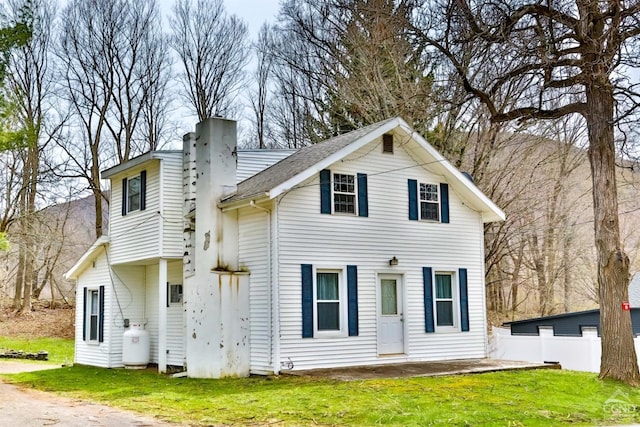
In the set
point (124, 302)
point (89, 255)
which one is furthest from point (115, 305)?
point (89, 255)

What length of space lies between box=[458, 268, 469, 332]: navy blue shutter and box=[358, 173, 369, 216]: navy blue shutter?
3.21 m

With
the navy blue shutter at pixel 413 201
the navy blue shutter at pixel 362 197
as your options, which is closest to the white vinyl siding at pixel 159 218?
the navy blue shutter at pixel 362 197

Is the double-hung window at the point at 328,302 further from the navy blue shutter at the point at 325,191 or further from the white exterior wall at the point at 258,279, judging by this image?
the navy blue shutter at the point at 325,191

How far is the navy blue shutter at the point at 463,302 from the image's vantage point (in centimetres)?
1767

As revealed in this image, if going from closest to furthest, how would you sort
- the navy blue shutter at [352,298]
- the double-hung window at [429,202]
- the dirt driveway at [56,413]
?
the dirt driveway at [56,413] → the navy blue shutter at [352,298] → the double-hung window at [429,202]

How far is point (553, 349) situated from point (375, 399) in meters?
9.46

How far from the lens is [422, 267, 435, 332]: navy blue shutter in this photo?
56.0ft

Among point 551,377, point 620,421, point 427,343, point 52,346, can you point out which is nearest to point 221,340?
point 427,343

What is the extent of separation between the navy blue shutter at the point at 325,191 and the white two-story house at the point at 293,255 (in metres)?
0.04

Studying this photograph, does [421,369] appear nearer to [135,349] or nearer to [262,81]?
[135,349]

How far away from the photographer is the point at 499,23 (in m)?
13.2

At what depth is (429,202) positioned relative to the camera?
17.7 metres

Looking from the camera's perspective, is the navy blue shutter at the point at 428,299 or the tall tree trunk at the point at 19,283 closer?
the navy blue shutter at the point at 428,299

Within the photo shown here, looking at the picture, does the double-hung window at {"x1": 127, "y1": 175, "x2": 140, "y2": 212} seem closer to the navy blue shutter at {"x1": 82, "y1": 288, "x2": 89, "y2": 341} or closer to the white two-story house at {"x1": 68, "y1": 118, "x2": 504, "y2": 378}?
the white two-story house at {"x1": 68, "y1": 118, "x2": 504, "y2": 378}
